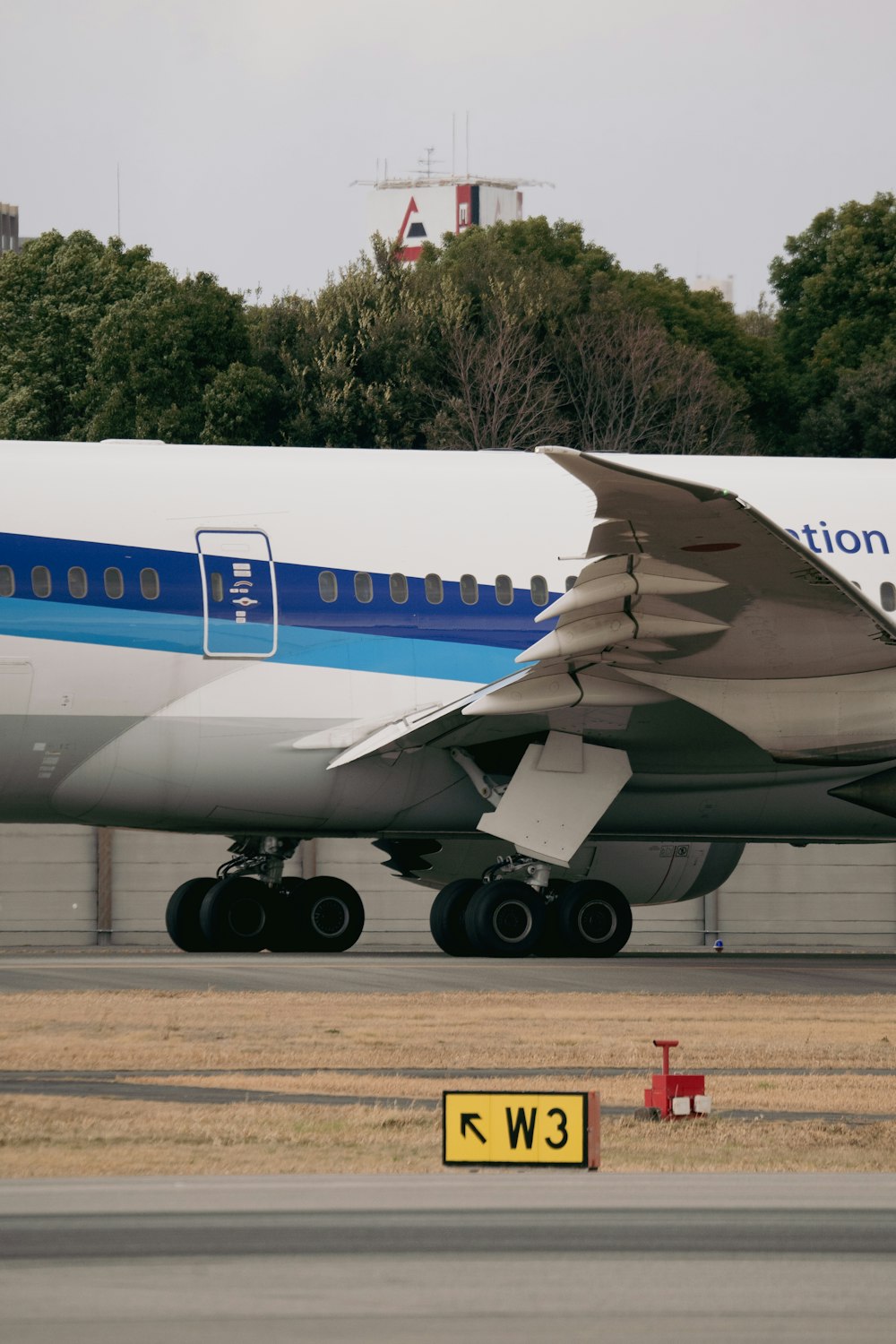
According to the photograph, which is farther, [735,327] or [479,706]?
[735,327]

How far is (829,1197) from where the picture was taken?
1001cm

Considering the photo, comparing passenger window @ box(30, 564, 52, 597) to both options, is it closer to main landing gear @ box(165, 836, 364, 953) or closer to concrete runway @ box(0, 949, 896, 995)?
concrete runway @ box(0, 949, 896, 995)

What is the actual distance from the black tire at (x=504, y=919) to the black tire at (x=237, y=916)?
9.66ft

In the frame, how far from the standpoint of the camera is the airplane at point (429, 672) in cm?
2198

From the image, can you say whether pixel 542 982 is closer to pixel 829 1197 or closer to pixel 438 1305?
pixel 829 1197

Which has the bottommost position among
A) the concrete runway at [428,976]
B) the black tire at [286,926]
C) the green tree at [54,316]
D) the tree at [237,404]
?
the concrete runway at [428,976]

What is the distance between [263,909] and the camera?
982 inches

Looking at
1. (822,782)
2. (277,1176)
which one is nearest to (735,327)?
(822,782)

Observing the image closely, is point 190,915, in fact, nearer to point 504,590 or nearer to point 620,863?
point 620,863

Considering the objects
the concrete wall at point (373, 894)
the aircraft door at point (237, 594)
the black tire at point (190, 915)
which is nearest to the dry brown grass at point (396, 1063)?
the aircraft door at point (237, 594)

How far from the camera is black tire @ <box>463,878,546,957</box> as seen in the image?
74.9ft

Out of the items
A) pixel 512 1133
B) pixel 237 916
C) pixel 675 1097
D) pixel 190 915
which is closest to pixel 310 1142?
pixel 512 1133

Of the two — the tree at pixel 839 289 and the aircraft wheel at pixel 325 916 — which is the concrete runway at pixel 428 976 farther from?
the tree at pixel 839 289

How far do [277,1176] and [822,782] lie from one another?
14.3 meters
